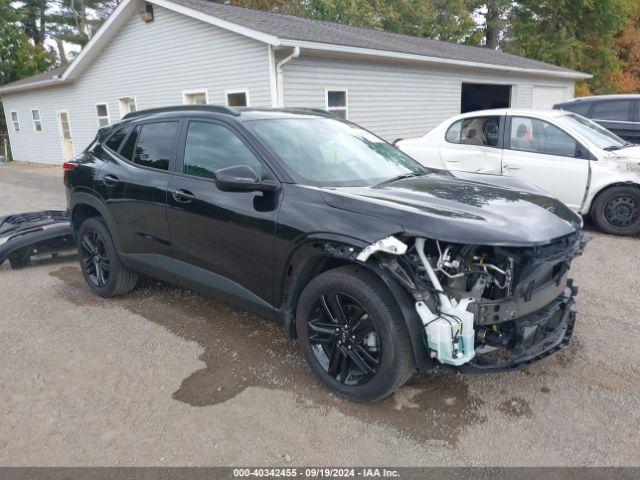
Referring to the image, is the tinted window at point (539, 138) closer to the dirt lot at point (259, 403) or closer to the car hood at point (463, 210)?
the dirt lot at point (259, 403)

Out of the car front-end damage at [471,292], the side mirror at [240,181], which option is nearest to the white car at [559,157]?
the car front-end damage at [471,292]

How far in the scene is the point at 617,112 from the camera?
391 inches

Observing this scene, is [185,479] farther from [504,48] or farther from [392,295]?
[504,48]

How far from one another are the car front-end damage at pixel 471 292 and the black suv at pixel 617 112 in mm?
8490

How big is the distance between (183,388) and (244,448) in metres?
0.81

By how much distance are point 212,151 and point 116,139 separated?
4.83 ft

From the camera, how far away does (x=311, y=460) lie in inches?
103

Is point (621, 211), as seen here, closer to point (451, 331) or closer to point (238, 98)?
point (451, 331)

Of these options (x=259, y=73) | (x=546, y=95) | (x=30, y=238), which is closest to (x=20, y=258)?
(x=30, y=238)

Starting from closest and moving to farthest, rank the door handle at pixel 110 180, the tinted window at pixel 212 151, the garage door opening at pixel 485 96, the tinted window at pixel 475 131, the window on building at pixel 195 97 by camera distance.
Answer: the tinted window at pixel 212 151, the door handle at pixel 110 180, the tinted window at pixel 475 131, the window on building at pixel 195 97, the garage door opening at pixel 485 96

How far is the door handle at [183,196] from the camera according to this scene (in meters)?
3.83

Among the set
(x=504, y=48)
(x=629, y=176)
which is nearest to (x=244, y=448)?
(x=629, y=176)

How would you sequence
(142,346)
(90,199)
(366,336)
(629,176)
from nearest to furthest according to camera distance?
(366,336) < (142,346) < (90,199) < (629,176)

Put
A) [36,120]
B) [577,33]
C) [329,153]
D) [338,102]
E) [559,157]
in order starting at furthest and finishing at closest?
1. [577,33]
2. [36,120]
3. [338,102]
4. [559,157]
5. [329,153]
